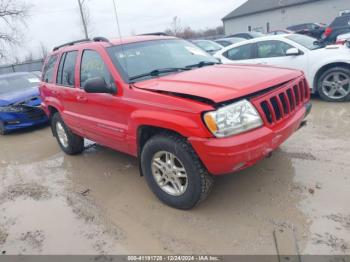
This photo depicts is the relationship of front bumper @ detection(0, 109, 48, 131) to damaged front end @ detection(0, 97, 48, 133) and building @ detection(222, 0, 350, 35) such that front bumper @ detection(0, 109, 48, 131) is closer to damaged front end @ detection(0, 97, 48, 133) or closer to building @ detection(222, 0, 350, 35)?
damaged front end @ detection(0, 97, 48, 133)

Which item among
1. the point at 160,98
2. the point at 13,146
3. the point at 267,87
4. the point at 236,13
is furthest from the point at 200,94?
the point at 236,13

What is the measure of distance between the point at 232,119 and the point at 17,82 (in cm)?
818

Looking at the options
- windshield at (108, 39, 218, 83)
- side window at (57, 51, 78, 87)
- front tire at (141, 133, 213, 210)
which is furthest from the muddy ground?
windshield at (108, 39, 218, 83)

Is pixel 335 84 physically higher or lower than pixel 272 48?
lower

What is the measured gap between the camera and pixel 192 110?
2.86 metres

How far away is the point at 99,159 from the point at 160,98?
8.47 feet

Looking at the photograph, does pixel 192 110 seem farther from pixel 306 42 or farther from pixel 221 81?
pixel 306 42

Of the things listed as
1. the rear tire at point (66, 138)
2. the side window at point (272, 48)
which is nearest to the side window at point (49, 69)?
the rear tire at point (66, 138)

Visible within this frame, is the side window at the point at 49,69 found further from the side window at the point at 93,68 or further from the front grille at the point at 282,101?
the front grille at the point at 282,101

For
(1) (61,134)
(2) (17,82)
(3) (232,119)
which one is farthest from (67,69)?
(2) (17,82)

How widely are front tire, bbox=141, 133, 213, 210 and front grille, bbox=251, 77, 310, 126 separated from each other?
791mm

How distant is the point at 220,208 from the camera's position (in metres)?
3.43

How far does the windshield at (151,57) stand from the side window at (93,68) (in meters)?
0.18

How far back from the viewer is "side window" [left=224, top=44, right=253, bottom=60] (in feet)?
26.1
